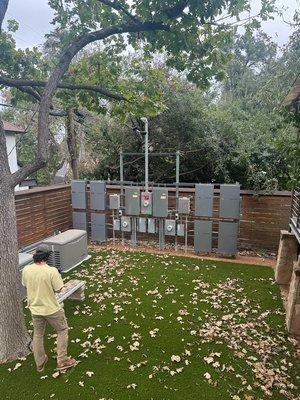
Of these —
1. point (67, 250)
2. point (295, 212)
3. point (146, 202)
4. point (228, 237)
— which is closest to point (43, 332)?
point (67, 250)

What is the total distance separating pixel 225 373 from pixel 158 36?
5416mm

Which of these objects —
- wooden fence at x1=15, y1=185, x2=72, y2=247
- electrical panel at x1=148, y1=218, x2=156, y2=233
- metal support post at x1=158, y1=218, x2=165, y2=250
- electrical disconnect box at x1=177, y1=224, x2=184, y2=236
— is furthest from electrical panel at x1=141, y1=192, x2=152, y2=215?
wooden fence at x1=15, y1=185, x2=72, y2=247

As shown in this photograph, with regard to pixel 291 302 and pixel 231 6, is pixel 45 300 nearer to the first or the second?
pixel 291 302

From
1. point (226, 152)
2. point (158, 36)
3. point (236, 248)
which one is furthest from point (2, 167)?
point (226, 152)

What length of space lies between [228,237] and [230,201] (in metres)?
1.06

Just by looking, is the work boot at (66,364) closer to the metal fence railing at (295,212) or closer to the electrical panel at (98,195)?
the metal fence railing at (295,212)

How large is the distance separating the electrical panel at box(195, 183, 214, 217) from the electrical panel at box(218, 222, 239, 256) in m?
0.54

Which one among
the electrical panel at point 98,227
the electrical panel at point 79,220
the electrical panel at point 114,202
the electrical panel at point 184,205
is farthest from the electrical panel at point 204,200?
the electrical panel at point 79,220

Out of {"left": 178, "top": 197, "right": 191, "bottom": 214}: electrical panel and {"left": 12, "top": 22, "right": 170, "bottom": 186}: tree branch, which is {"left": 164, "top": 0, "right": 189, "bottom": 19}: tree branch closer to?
{"left": 12, "top": 22, "right": 170, "bottom": 186}: tree branch

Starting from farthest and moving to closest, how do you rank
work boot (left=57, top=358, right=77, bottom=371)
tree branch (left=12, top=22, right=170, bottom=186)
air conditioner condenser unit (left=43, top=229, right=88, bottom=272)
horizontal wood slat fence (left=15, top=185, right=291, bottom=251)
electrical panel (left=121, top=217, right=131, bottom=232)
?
electrical panel (left=121, top=217, right=131, bottom=232) → horizontal wood slat fence (left=15, top=185, right=291, bottom=251) → air conditioner condenser unit (left=43, top=229, right=88, bottom=272) → tree branch (left=12, top=22, right=170, bottom=186) → work boot (left=57, top=358, right=77, bottom=371)

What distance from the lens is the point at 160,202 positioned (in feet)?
29.4

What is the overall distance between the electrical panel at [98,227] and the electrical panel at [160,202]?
188 cm

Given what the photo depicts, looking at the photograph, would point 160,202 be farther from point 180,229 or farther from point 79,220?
point 79,220

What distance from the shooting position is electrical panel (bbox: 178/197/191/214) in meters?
8.84
